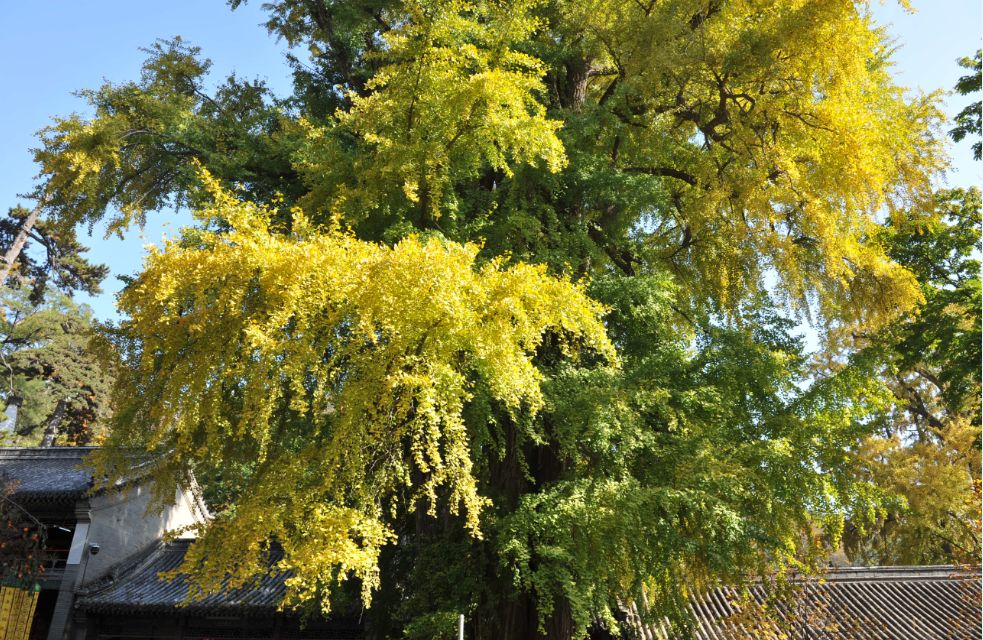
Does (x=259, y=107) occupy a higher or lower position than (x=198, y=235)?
higher

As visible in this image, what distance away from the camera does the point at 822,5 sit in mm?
8336

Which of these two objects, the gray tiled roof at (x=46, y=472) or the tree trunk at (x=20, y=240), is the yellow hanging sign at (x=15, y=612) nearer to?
the gray tiled roof at (x=46, y=472)

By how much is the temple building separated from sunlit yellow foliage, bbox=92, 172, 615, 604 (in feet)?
17.6

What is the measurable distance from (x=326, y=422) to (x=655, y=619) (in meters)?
3.92

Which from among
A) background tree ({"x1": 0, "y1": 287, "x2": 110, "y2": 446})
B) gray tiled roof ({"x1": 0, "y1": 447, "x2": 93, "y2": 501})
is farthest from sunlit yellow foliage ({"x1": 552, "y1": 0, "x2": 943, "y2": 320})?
background tree ({"x1": 0, "y1": 287, "x2": 110, "y2": 446})

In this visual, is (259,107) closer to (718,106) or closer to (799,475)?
(718,106)

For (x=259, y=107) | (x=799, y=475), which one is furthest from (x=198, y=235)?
(x=799, y=475)

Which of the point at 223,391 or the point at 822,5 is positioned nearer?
the point at 223,391

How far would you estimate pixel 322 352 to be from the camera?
616 cm

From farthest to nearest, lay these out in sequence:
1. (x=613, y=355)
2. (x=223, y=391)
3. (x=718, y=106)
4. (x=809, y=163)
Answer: (x=718, y=106) → (x=809, y=163) → (x=613, y=355) → (x=223, y=391)

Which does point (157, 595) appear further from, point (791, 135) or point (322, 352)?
point (791, 135)

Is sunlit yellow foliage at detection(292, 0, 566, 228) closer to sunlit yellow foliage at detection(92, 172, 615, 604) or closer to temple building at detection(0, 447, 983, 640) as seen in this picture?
sunlit yellow foliage at detection(92, 172, 615, 604)

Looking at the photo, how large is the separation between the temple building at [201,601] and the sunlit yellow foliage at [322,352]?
537 centimetres

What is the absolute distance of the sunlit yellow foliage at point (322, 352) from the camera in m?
5.69
